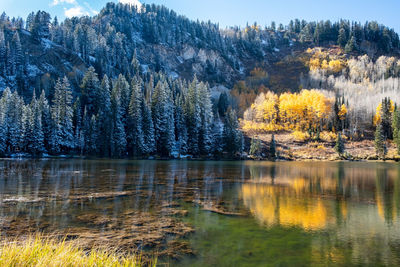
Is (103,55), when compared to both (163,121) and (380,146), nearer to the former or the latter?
(163,121)

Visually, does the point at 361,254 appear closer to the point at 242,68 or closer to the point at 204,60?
the point at 204,60

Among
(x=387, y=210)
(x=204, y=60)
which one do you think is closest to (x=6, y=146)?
(x=387, y=210)

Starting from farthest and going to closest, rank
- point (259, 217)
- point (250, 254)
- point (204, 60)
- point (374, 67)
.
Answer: point (204, 60) < point (374, 67) < point (259, 217) < point (250, 254)

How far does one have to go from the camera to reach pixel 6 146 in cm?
6050

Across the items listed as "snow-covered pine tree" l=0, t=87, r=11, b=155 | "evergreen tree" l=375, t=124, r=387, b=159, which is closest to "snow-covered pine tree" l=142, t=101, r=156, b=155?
"snow-covered pine tree" l=0, t=87, r=11, b=155

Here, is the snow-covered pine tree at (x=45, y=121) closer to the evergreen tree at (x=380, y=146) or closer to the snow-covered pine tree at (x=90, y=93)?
the snow-covered pine tree at (x=90, y=93)

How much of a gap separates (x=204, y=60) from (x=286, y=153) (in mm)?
124672

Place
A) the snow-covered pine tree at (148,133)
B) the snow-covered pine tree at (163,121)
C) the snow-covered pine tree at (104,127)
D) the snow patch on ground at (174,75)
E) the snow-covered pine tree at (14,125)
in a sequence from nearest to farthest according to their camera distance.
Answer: the snow-covered pine tree at (14,125) → the snow-covered pine tree at (104,127) → the snow-covered pine tree at (148,133) → the snow-covered pine tree at (163,121) → the snow patch on ground at (174,75)

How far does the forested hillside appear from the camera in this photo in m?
64.2

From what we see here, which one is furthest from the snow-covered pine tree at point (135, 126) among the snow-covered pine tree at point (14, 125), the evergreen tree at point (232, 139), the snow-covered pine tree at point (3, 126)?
the snow-covered pine tree at point (3, 126)

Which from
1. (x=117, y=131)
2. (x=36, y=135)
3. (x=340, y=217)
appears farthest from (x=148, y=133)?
(x=340, y=217)

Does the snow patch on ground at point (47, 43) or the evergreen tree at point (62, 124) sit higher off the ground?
the snow patch on ground at point (47, 43)

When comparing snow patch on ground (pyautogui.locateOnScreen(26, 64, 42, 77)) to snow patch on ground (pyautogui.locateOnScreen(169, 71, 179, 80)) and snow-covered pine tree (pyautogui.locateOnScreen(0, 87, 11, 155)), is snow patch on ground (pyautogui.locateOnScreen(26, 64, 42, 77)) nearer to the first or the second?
snow-covered pine tree (pyautogui.locateOnScreen(0, 87, 11, 155))

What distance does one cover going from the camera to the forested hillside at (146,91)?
64250mm
